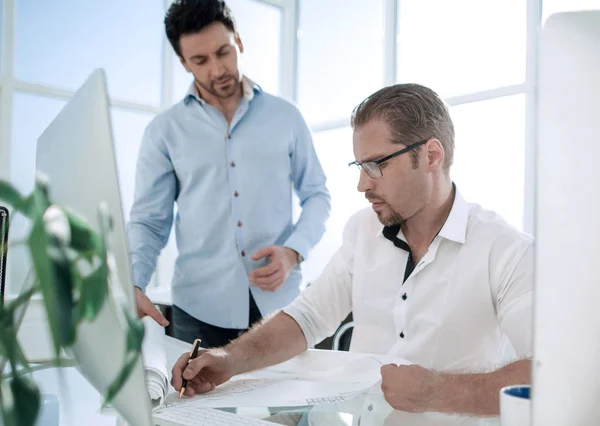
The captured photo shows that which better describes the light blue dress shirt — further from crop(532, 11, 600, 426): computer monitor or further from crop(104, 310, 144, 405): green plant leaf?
crop(104, 310, 144, 405): green plant leaf

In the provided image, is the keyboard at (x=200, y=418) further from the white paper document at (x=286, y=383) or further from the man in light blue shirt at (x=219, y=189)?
the man in light blue shirt at (x=219, y=189)

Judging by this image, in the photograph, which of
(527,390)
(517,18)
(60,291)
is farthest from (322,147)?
(60,291)

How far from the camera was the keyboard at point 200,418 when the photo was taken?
0.86m

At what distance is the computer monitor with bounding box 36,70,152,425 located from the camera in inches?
14.6

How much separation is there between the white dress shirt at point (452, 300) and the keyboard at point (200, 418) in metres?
0.63

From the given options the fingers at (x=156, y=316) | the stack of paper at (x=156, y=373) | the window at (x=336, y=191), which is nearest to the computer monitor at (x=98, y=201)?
the stack of paper at (x=156, y=373)

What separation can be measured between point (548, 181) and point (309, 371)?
39.0 inches

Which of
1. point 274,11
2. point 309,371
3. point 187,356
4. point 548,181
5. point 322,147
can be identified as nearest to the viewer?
point 548,181

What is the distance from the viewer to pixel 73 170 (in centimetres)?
43

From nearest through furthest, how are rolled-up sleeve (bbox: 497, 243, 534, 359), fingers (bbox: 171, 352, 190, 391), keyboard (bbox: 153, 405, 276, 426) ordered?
keyboard (bbox: 153, 405, 276, 426)
fingers (bbox: 171, 352, 190, 391)
rolled-up sleeve (bbox: 497, 243, 534, 359)

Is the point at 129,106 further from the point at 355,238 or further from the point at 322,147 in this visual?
the point at 355,238

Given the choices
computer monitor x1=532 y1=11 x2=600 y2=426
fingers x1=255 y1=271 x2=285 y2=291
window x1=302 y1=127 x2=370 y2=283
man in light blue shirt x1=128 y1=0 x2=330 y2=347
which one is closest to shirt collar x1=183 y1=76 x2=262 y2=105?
man in light blue shirt x1=128 y1=0 x2=330 y2=347

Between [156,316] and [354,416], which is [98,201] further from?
[156,316]

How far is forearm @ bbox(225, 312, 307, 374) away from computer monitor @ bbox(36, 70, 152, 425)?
2.94 feet
